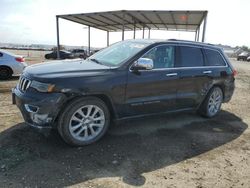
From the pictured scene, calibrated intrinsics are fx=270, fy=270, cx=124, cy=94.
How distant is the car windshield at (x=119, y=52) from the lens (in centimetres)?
488

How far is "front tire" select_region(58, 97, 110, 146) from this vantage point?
4135 mm

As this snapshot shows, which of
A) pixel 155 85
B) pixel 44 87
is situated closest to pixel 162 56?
pixel 155 85

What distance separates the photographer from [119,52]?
5258 millimetres

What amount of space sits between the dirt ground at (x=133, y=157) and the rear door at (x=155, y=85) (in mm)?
550

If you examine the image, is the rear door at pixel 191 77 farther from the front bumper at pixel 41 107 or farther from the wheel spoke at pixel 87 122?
the front bumper at pixel 41 107

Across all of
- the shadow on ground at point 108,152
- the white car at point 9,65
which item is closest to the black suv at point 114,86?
the shadow on ground at point 108,152

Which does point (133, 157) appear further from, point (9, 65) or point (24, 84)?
point (9, 65)

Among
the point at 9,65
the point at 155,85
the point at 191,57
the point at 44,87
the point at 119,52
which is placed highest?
the point at 119,52

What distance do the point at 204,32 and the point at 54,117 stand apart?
12319mm

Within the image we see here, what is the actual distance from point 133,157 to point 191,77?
2382mm

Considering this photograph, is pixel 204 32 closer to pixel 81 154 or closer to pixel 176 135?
pixel 176 135

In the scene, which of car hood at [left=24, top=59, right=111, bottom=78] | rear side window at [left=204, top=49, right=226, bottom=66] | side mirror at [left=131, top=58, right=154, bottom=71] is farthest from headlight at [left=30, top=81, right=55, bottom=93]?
rear side window at [left=204, top=49, right=226, bottom=66]

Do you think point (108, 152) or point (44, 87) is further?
point (108, 152)

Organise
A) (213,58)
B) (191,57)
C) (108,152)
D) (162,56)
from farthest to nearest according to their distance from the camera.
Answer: (213,58) < (191,57) < (162,56) < (108,152)
